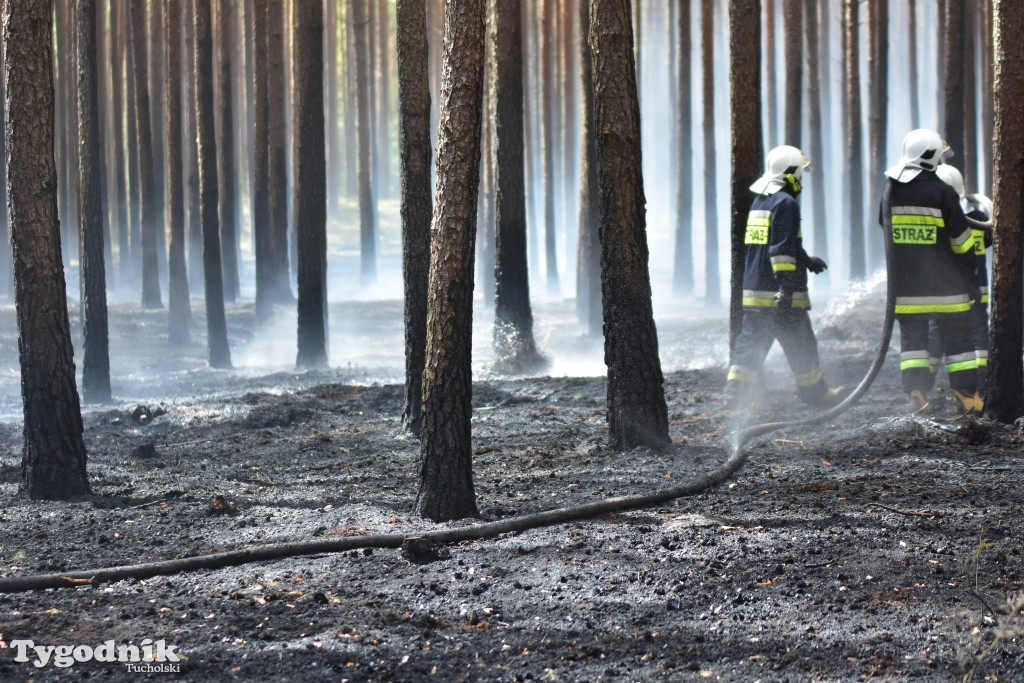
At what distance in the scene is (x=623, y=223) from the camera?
299 inches

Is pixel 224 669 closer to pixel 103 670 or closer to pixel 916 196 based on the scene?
pixel 103 670

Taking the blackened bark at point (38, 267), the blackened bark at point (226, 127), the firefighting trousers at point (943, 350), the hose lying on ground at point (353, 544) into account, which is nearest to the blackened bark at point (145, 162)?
the blackened bark at point (226, 127)

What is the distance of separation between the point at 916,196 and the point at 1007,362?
1665mm

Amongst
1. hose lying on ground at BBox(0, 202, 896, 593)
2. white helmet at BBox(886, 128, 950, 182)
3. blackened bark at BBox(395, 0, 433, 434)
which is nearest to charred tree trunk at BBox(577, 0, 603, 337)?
white helmet at BBox(886, 128, 950, 182)

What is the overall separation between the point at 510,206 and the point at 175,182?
28.1 feet

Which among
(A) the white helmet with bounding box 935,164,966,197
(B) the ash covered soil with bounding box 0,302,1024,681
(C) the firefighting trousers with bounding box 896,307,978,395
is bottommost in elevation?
(B) the ash covered soil with bounding box 0,302,1024,681

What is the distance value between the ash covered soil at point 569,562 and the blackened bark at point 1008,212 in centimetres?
46

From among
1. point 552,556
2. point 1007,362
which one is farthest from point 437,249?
point 1007,362

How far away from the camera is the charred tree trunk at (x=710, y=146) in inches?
938

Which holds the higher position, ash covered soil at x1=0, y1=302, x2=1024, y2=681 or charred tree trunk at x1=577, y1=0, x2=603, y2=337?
charred tree trunk at x1=577, y1=0, x2=603, y2=337

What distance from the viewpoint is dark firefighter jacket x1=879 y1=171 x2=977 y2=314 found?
861 centimetres

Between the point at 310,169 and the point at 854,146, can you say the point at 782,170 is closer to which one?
the point at 310,169

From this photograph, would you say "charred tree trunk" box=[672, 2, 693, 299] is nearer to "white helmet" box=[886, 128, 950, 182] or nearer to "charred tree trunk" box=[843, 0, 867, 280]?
"charred tree trunk" box=[843, 0, 867, 280]

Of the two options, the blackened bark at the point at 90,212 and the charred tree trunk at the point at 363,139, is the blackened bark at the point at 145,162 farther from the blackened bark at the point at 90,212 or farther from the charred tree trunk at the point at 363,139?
the charred tree trunk at the point at 363,139
